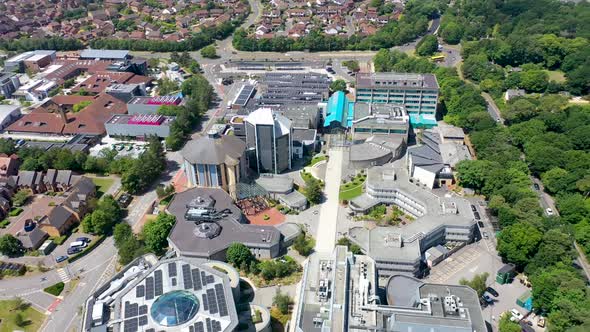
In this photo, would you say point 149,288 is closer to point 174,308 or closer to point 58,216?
point 174,308

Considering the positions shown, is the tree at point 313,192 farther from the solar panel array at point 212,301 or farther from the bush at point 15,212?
the bush at point 15,212

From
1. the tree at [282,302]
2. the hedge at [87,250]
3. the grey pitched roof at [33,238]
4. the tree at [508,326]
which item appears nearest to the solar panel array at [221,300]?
the tree at [282,302]

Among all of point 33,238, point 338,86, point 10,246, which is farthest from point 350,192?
point 10,246

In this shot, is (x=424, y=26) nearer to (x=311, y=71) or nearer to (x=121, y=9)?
(x=311, y=71)

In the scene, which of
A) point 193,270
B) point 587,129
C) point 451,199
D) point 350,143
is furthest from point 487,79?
point 193,270

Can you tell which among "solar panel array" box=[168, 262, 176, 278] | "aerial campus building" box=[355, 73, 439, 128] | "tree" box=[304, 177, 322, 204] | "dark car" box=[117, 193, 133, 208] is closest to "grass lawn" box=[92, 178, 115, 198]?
"dark car" box=[117, 193, 133, 208]

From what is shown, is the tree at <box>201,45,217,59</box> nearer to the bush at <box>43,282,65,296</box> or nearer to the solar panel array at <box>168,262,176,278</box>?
the bush at <box>43,282,65,296</box>
